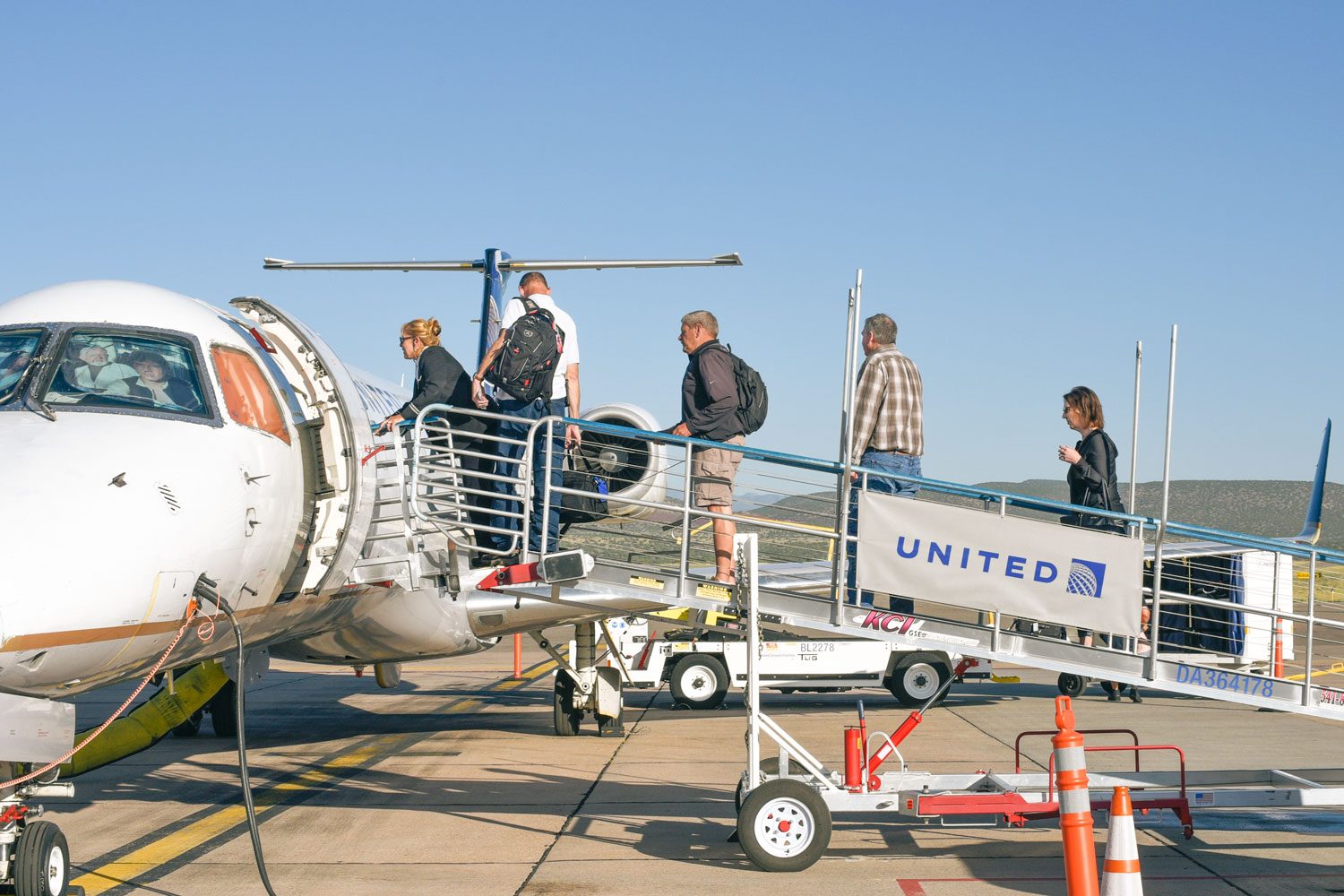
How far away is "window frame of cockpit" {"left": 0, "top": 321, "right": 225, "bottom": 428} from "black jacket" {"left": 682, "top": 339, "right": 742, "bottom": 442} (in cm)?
300

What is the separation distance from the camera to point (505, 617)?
12.0 m

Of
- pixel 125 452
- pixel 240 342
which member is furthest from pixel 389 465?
pixel 125 452

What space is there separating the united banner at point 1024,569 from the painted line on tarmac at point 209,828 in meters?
4.65

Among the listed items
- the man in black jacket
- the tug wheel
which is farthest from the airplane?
the tug wheel

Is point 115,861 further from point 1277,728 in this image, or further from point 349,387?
point 1277,728

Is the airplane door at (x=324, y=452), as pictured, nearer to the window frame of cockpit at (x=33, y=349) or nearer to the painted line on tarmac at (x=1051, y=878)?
the window frame of cockpit at (x=33, y=349)

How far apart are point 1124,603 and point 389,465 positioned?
15.8ft

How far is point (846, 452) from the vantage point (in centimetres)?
794

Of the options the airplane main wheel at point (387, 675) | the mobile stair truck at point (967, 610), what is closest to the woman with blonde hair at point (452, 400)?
the mobile stair truck at point (967, 610)

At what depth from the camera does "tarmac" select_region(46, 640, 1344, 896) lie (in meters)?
7.61

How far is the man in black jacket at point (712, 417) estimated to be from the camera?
8773mm

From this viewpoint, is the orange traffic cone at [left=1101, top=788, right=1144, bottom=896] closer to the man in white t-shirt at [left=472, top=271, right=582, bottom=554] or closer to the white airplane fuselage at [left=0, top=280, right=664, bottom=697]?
the white airplane fuselage at [left=0, top=280, right=664, bottom=697]

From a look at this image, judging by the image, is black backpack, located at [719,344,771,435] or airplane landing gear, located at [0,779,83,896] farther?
black backpack, located at [719,344,771,435]

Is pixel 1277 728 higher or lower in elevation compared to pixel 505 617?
lower
